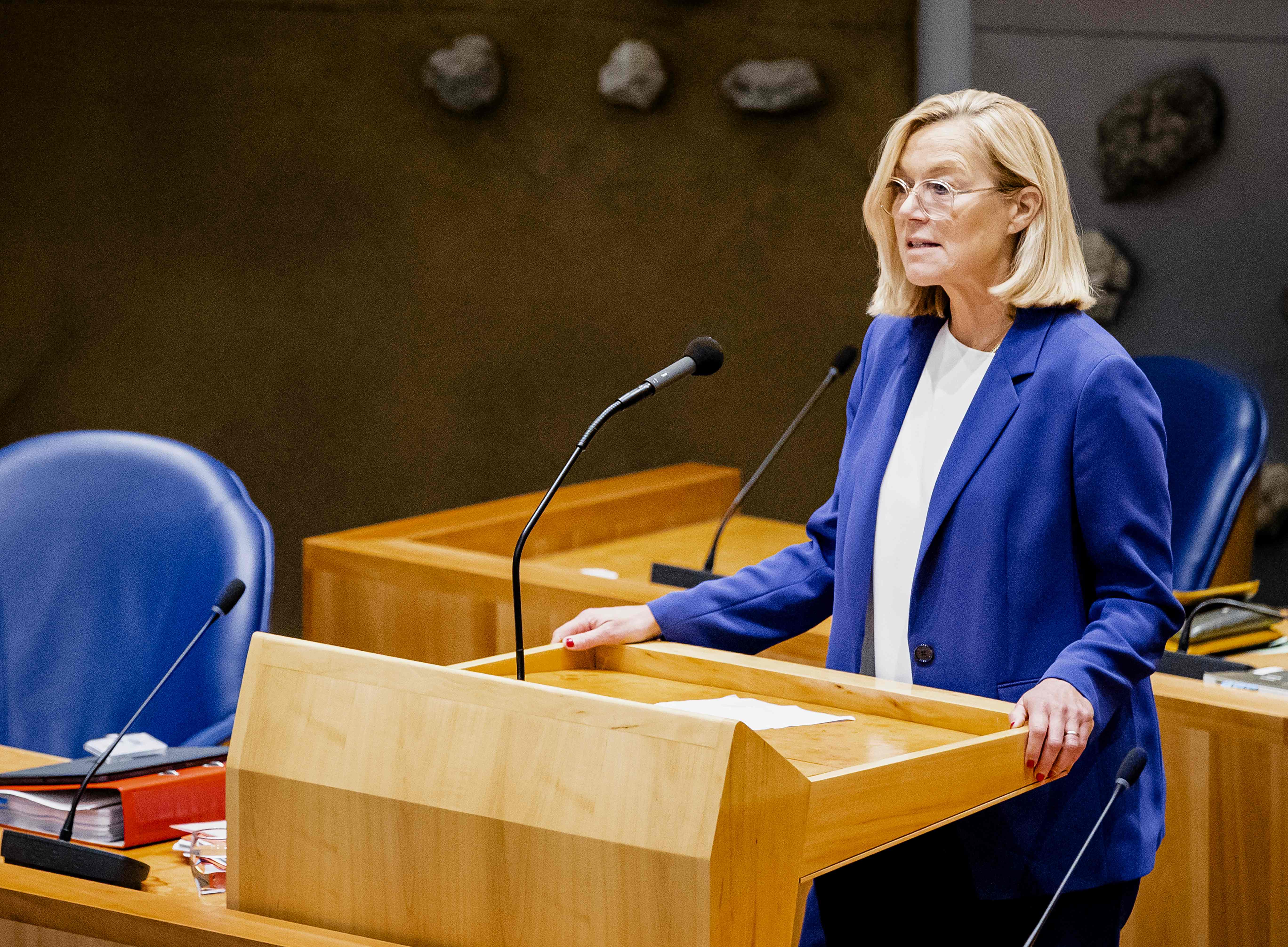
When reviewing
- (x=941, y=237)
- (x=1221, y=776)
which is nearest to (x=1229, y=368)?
(x=1221, y=776)

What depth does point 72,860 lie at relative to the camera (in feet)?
5.25

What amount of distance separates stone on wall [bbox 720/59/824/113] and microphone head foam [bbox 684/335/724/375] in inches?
132

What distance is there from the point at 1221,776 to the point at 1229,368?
2352mm

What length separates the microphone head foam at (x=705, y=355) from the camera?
174 cm

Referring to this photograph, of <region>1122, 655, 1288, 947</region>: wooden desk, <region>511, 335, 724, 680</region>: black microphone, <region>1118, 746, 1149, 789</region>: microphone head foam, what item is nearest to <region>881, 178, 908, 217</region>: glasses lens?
<region>511, 335, 724, 680</region>: black microphone

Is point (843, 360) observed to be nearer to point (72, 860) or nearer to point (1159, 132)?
point (1159, 132)

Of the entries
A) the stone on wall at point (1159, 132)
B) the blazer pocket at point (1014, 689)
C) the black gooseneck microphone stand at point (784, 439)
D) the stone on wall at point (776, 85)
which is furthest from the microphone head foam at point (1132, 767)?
the stone on wall at point (776, 85)

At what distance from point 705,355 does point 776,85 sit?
3.39 meters

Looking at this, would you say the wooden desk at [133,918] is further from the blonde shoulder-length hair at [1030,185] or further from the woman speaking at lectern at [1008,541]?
the blonde shoulder-length hair at [1030,185]

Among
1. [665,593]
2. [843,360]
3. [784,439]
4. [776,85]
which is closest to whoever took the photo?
[665,593]

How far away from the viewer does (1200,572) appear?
3.49 m

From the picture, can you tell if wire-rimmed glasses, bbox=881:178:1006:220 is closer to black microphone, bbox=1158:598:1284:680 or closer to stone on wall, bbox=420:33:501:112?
black microphone, bbox=1158:598:1284:680

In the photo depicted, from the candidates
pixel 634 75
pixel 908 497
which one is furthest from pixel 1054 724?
pixel 634 75

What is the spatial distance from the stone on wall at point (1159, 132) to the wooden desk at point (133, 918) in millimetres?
3524
